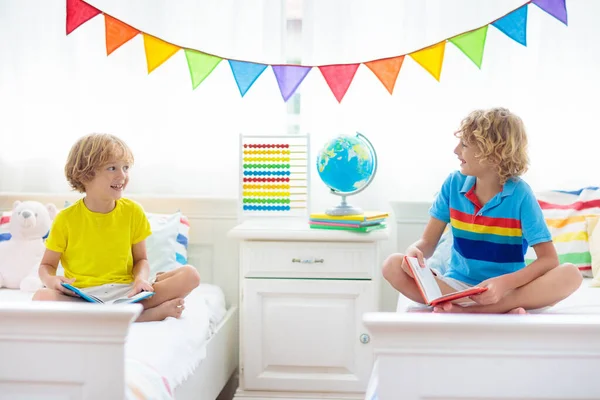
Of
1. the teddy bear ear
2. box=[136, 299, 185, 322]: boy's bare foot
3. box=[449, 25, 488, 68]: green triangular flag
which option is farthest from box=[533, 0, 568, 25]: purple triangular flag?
the teddy bear ear

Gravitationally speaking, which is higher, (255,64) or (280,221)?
(255,64)

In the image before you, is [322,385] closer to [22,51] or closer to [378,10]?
[378,10]

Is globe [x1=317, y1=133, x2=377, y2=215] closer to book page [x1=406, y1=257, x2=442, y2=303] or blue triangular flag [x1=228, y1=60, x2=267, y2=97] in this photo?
blue triangular flag [x1=228, y1=60, x2=267, y2=97]

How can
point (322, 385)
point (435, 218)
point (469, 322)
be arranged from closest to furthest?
point (469, 322)
point (435, 218)
point (322, 385)

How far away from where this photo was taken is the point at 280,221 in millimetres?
2809

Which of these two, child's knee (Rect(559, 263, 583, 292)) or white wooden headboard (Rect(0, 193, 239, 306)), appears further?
white wooden headboard (Rect(0, 193, 239, 306))

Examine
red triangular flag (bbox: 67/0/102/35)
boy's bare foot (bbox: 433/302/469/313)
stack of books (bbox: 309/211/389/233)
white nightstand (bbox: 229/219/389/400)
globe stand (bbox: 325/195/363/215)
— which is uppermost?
red triangular flag (bbox: 67/0/102/35)

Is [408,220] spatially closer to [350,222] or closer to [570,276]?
[350,222]

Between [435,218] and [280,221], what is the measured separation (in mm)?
753

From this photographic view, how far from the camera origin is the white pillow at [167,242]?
8.85 feet

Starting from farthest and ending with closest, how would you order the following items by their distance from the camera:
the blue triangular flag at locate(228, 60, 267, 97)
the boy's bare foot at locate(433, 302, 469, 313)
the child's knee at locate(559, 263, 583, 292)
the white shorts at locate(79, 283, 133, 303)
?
1. the blue triangular flag at locate(228, 60, 267, 97)
2. the white shorts at locate(79, 283, 133, 303)
3. the child's knee at locate(559, 263, 583, 292)
4. the boy's bare foot at locate(433, 302, 469, 313)

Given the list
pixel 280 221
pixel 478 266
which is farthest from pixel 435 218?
pixel 280 221

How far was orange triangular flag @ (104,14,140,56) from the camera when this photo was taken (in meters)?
2.64

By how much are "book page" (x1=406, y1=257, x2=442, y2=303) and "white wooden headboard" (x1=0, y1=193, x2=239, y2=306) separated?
3.77ft
